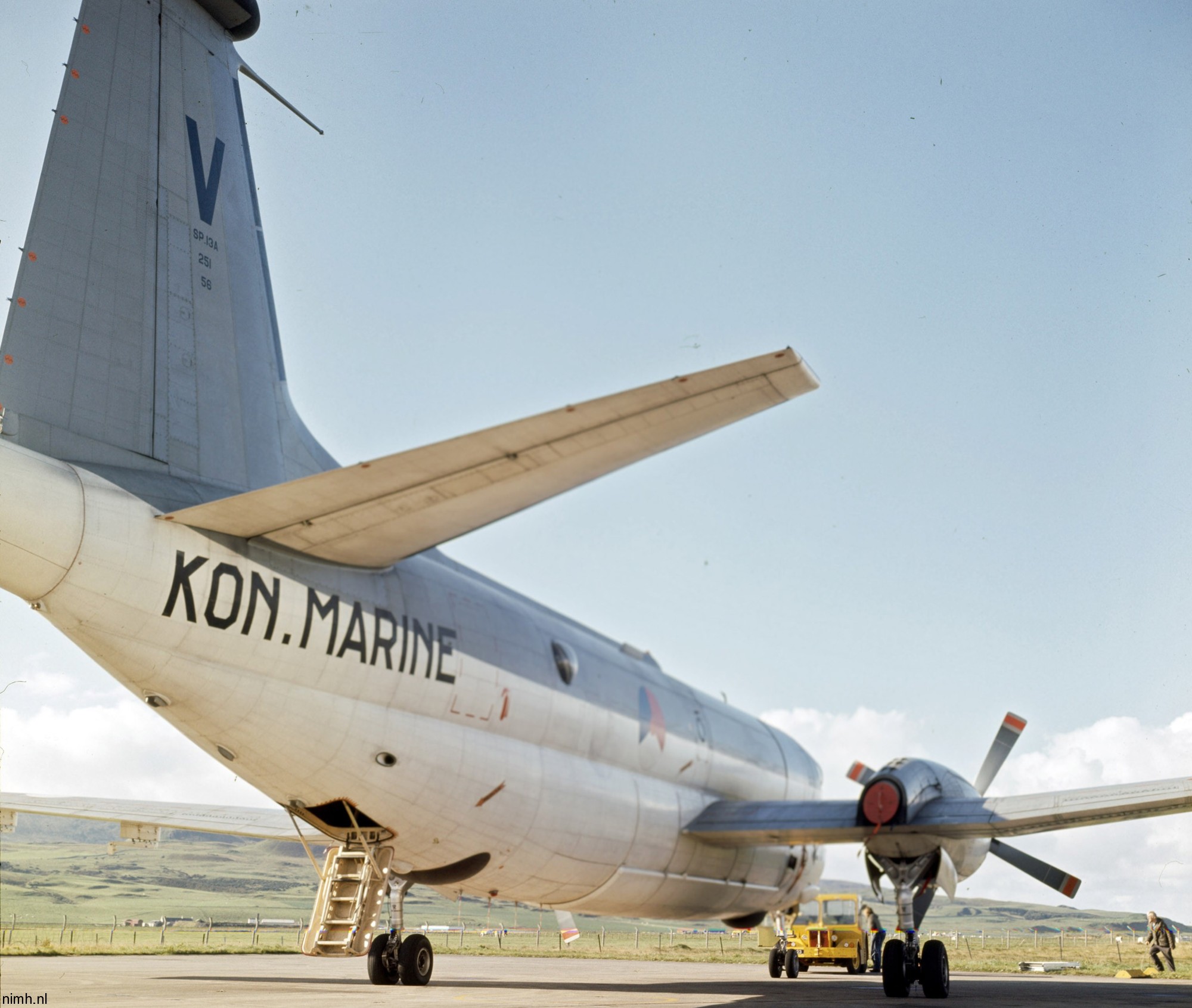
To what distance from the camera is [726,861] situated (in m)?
15.8

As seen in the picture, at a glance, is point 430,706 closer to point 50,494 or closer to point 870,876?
point 50,494

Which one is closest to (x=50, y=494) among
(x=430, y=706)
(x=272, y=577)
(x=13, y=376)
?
(x=13, y=376)

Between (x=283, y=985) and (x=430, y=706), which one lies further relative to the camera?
(x=283, y=985)

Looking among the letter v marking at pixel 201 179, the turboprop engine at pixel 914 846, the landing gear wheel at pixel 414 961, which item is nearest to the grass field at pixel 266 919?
the landing gear wheel at pixel 414 961

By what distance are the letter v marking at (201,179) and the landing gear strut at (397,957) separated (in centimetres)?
754

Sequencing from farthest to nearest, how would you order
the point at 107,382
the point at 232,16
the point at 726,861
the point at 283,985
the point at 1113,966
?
→ the point at 1113,966, the point at 726,861, the point at 283,985, the point at 232,16, the point at 107,382

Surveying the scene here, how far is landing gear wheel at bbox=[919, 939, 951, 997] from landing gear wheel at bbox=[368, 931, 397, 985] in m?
6.77

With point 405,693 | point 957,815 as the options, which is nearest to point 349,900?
point 405,693

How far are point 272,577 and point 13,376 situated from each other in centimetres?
241

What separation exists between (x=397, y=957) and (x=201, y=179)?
8636 mm

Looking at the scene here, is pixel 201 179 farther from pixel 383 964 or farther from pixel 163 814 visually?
pixel 163 814

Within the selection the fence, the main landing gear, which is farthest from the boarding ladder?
the fence

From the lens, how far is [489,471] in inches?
288

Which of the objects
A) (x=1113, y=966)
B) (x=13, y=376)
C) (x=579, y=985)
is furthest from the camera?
(x=1113, y=966)
